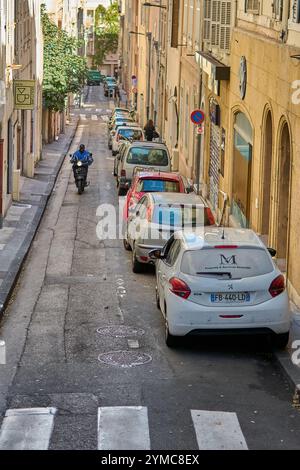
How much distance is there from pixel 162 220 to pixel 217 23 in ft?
37.3

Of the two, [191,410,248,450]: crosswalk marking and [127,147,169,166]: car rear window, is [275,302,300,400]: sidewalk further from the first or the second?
[127,147,169,166]: car rear window

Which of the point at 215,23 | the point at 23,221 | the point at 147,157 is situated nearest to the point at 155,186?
the point at 23,221

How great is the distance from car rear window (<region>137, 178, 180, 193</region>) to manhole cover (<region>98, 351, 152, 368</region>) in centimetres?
1108

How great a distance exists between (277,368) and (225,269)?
1.45 m

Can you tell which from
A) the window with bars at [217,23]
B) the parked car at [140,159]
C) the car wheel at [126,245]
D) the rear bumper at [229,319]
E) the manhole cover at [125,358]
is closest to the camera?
the manhole cover at [125,358]

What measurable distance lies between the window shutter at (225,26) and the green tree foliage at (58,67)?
78.1 feet

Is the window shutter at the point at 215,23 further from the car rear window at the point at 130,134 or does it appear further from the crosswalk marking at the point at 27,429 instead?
the crosswalk marking at the point at 27,429

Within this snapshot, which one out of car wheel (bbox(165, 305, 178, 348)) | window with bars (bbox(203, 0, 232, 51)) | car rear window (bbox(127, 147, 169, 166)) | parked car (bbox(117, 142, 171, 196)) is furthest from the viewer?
car rear window (bbox(127, 147, 169, 166))

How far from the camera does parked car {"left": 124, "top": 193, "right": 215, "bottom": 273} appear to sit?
1938cm

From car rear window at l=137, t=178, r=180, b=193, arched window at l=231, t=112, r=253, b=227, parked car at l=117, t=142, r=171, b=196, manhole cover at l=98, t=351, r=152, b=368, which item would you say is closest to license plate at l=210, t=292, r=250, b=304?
manhole cover at l=98, t=351, r=152, b=368

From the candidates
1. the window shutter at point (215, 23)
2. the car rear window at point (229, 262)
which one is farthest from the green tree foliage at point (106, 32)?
the car rear window at point (229, 262)

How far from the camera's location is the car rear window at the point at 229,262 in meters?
13.8

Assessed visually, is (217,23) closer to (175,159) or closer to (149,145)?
(149,145)

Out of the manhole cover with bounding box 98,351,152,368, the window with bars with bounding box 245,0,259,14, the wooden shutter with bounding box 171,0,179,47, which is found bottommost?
the manhole cover with bounding box 98,351,152,368
